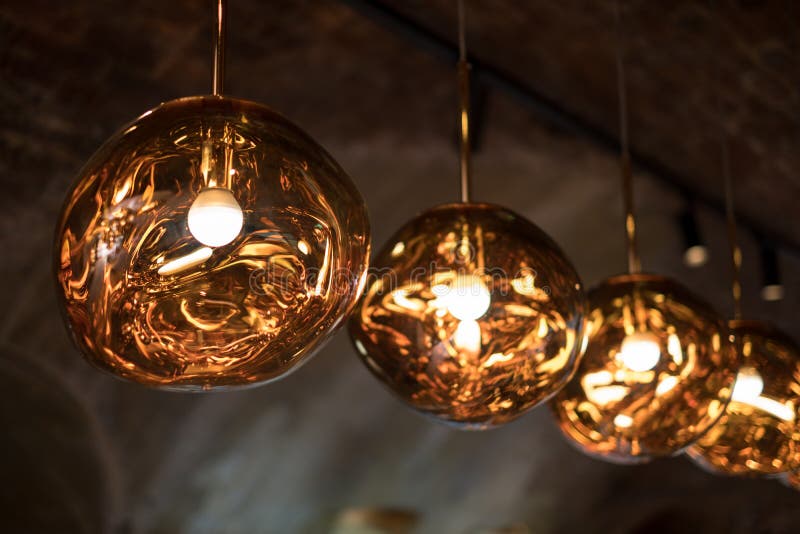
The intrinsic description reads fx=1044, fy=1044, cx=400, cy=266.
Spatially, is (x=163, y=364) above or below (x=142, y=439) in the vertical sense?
below

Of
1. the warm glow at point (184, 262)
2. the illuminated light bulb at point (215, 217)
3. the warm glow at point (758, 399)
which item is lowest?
the warm glow at point (184, 262)

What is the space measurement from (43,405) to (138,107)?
2.14 meters

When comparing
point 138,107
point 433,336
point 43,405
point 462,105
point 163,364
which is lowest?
point 163,364

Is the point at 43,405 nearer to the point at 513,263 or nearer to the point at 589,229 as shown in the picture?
the point at 589,229

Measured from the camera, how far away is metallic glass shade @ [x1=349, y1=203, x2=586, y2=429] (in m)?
1.70

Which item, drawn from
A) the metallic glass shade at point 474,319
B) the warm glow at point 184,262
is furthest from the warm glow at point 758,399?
the warm glow at point 184,262

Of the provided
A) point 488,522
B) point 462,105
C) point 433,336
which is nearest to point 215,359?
point 433,336

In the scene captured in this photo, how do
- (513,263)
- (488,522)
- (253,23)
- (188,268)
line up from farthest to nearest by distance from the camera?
(488,522), (253,23), (513,263), (188,268)

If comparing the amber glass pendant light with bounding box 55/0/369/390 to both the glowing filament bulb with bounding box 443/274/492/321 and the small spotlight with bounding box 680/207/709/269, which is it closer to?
the glowing filament bulb with bounding box 443/274/492/321

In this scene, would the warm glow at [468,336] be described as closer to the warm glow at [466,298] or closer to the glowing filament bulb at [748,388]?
the warm glow at [466,298]

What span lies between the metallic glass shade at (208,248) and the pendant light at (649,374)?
1028 millimetres

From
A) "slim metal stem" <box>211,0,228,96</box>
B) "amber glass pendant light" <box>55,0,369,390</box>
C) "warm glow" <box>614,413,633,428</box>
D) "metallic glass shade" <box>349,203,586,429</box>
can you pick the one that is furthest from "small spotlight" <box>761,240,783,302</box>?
"amber glass pendant light" <box>55,0,369,390</box>

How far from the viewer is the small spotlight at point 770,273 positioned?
6711mm

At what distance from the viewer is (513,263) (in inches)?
67.9
